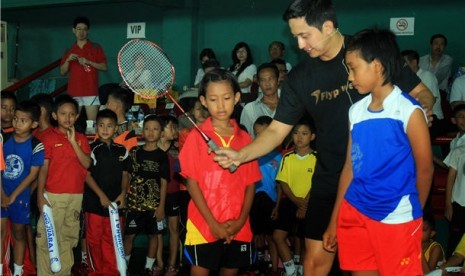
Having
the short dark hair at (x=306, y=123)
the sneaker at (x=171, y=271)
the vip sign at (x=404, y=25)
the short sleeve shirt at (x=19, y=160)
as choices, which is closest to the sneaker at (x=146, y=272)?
the sneaker at (x=171, y=271)

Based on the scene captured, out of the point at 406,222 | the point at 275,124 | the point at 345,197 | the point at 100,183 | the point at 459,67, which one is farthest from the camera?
the point at 459,67

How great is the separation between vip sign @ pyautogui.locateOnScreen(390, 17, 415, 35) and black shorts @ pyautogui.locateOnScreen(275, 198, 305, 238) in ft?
16.3

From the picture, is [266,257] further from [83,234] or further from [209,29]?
[209,29]

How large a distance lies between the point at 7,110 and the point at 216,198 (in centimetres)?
296

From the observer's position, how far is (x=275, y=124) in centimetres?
413

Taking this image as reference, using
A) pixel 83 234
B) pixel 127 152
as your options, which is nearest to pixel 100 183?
pixel 127 152

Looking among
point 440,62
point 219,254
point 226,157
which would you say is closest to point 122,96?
point 219,254

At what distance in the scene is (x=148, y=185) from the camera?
6.61 meters

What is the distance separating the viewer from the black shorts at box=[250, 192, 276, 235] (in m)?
6.63

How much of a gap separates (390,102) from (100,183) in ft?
12.3

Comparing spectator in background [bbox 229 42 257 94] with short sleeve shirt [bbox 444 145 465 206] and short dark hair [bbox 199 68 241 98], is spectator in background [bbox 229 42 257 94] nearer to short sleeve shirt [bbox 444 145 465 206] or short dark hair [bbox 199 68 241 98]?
short sleeve shirt [bbox 444 145 465 206]

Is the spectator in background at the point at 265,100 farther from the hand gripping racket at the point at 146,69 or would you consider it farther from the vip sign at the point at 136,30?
the vip sign at the point at 136,30

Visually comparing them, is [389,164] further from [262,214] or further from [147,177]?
[147,177]

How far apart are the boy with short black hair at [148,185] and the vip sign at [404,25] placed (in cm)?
536
